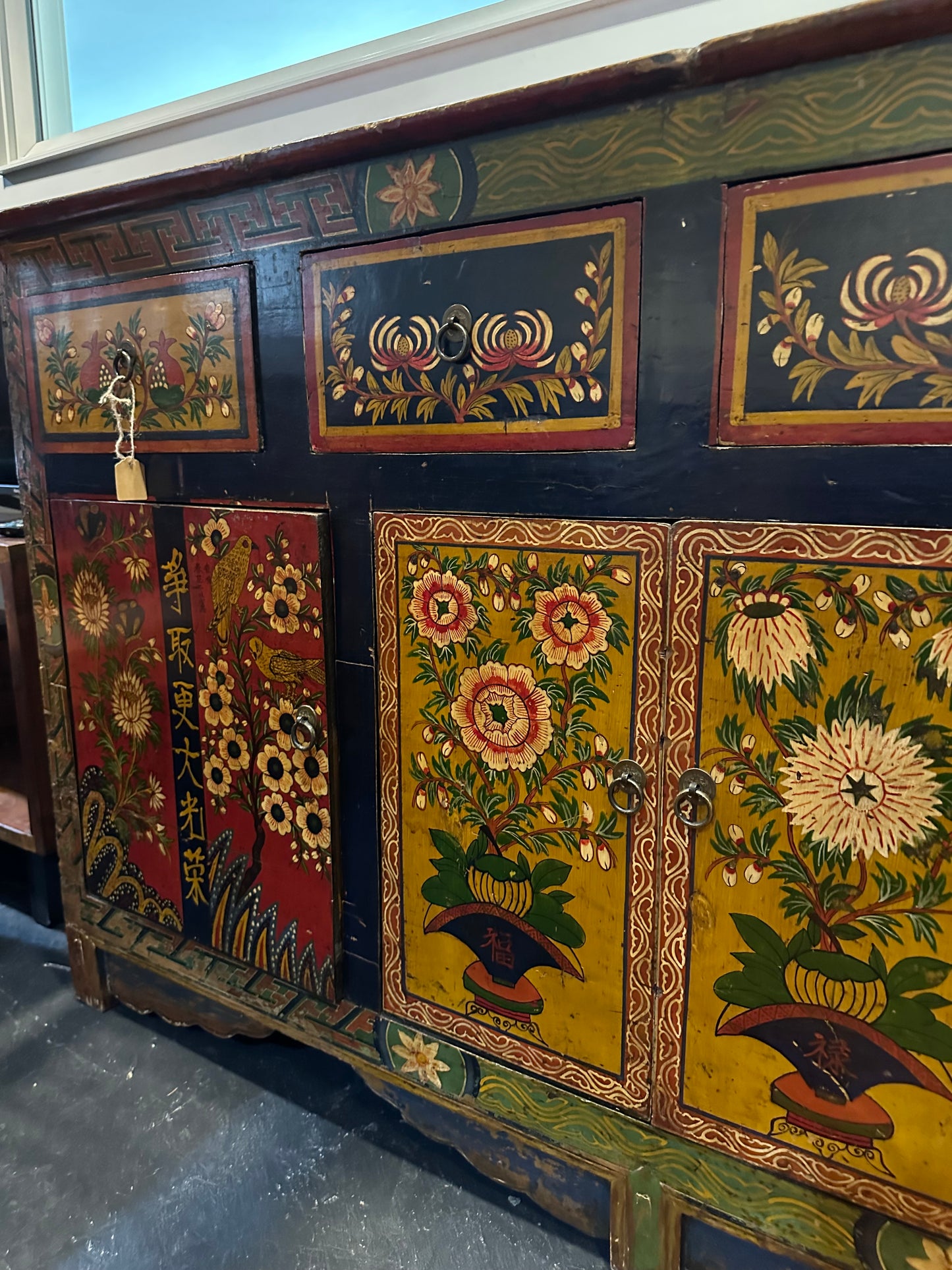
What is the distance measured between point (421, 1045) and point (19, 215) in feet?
4.55

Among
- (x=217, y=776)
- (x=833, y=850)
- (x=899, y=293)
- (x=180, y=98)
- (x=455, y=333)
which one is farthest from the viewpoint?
(x=180, y=98)

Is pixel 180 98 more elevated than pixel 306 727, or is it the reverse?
pixel 180 98

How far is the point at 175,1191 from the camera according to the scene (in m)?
1.16

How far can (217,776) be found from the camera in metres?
1.23

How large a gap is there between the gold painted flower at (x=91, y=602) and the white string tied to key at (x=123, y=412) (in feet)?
0.72

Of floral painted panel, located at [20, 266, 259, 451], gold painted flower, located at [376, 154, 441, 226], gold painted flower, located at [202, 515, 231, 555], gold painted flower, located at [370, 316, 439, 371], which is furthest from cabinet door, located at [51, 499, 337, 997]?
gold painted flower, located at [376, 154, 441, 226]

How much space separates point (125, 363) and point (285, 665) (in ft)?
1.75

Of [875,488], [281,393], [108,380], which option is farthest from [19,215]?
[875,488]

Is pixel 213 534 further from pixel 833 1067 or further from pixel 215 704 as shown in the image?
pixel 833 1067

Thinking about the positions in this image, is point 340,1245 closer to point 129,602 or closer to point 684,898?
point 684,898

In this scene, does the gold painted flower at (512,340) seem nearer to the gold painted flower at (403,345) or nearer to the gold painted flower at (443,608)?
the gold painted flower at (403,345)

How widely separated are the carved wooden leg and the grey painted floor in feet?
0.13

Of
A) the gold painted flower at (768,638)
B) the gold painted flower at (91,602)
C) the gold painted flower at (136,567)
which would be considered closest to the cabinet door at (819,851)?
the gold painted flower at (768,638)

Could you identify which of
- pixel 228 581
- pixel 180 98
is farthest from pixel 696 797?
pixel 180 98
